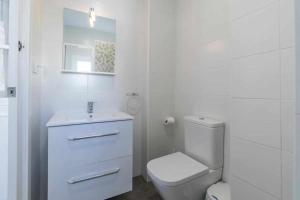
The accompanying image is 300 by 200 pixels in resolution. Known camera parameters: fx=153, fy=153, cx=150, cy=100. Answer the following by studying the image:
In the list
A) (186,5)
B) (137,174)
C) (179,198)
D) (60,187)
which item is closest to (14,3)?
(60,187)

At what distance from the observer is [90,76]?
1690mm

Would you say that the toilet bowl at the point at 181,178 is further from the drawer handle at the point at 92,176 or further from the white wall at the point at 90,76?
the white wall at the point at 90,76

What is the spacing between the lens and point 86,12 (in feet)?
5.46

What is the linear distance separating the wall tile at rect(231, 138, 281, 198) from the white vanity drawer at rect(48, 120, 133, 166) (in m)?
0.87

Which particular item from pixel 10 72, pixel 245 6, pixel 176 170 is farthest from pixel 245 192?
pixel 10 72

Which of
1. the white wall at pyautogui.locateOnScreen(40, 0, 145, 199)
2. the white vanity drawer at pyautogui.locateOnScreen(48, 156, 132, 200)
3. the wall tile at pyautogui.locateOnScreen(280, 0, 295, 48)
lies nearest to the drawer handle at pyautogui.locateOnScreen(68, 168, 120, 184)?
the white vanity drawer at pyautogui.locateOnScreen(48, 156, 132, 200)

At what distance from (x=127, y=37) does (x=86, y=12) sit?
0.50 m

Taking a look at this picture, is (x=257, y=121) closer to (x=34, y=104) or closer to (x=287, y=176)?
(x=287, y=176)

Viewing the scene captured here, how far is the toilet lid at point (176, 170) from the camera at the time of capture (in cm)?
112

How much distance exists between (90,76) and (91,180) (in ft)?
3.38

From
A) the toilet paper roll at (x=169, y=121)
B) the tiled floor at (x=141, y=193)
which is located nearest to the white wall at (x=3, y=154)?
the tiled floor at (x=141, y=193)

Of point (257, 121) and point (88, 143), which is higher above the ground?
point (257, 121)

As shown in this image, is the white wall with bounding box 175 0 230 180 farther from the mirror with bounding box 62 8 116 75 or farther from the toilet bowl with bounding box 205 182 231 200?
the mirror with bounding box 62 8 116 75

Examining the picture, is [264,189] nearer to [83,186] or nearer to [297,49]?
[297,49]
